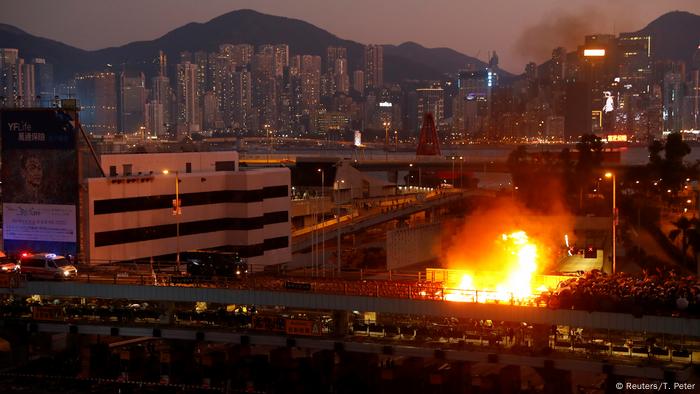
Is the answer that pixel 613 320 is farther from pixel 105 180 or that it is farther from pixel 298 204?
pixel 298 204

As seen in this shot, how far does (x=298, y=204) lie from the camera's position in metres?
45.9

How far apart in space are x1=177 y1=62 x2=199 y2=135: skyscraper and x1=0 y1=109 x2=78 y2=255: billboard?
141 metres

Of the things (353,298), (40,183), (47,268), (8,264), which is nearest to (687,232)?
(353,298)

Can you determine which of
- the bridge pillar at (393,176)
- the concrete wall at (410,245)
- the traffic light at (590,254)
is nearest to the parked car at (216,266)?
the traffic light at (590,254)

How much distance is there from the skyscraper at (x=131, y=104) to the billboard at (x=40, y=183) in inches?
3919

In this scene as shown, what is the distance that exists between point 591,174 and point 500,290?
4125 centimetres

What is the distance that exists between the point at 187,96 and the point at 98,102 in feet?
235

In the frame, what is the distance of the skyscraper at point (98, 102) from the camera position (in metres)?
110

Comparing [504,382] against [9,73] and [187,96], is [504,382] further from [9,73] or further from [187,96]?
[187,96]

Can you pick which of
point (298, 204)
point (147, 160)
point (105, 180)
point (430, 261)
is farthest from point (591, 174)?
point (105, 180)

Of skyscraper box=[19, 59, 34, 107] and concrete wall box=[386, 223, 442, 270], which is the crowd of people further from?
skyscraper box=[19, 59, 34, 107]

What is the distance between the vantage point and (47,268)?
23062 millimetres

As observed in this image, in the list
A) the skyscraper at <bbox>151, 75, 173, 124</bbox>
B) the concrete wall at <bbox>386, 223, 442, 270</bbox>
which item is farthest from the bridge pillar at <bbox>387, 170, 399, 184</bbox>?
the skyscraper at <bbox>151, 75, 173, 124</bbox>

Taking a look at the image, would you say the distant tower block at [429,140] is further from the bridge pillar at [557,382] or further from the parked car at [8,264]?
the bridge pillar at [557,382]
